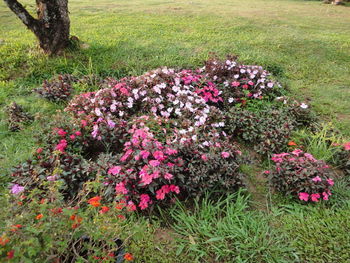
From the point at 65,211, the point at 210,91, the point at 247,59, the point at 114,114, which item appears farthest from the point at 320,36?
the point at 65,211

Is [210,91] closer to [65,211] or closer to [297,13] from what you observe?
[65,211]

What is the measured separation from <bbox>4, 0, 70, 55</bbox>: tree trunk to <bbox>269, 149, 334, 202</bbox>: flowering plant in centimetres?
412

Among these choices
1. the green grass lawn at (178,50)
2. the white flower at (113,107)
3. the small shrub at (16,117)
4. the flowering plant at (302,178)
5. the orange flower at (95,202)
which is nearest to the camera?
the orange flower at (95,202)

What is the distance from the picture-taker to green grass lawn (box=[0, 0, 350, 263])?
2146 millimetres

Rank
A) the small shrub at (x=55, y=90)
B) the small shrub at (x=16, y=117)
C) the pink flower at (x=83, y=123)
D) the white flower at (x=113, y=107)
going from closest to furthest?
the pink flower at (x=83, y=123) < the white flower at (x=113, y=107) < the small shrub at (x=16, y=117) < the small shrub at (x=55, y=90)

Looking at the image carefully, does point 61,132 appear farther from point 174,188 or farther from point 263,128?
point 263,128

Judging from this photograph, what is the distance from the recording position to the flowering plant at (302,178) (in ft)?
8.07

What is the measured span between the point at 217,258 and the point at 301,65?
14.1 feet

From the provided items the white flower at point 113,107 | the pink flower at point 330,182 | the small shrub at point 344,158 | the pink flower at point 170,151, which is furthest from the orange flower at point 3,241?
the small shrub at point 344,158

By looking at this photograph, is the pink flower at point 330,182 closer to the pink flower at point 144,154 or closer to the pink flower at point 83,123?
the pink flower at point 144,154

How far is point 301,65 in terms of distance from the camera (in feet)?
16.7

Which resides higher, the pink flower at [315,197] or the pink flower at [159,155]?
the pink flower at [159,155]

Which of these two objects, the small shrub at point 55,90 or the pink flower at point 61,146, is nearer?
the pink flower at point 61,146

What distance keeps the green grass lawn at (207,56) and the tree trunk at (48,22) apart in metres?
0.24
